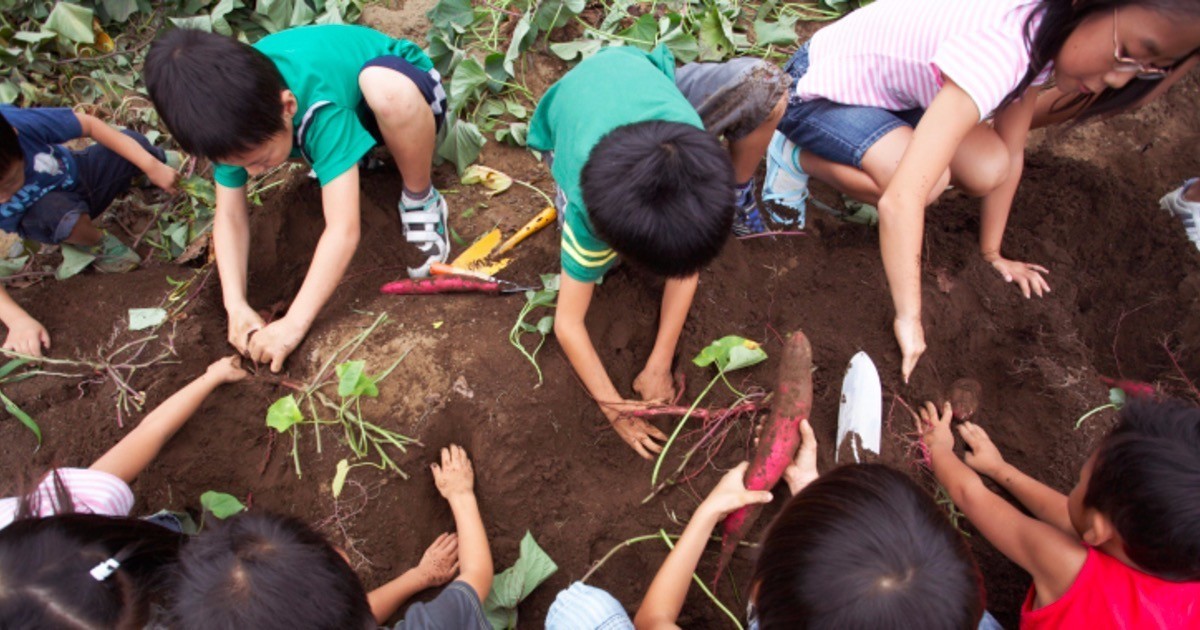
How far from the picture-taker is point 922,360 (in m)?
1.99

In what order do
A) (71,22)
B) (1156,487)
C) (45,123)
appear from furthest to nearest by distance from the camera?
(71,22)
(45,123)
(1156,487)

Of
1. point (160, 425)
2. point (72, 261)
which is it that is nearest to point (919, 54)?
point (160, 425)

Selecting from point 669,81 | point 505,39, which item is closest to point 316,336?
point 669,81

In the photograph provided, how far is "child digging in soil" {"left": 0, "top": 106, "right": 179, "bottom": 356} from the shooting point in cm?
218

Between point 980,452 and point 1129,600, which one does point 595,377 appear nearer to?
point 980,452

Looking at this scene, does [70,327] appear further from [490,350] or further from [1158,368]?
[1158,368]

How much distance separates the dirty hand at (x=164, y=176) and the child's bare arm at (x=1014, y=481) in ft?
9.16

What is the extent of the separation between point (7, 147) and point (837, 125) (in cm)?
247

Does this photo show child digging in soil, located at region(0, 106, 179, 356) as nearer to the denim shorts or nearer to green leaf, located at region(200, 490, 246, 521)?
green leaf, located at region(200, 490, 246, 521)

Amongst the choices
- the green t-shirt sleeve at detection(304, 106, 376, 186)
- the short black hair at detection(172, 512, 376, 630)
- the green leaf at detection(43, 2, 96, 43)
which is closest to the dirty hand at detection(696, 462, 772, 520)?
the short black hair at detection(172, 512, 376, 630)

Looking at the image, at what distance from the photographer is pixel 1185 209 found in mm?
2324

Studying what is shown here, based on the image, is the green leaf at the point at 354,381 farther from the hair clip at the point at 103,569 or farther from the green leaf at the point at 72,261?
the green leaf at the point at 72,261

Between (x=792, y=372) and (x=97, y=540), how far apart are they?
1.51 m

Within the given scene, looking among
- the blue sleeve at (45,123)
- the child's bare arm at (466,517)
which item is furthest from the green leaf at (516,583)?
the blue sleeve at (45,123)
